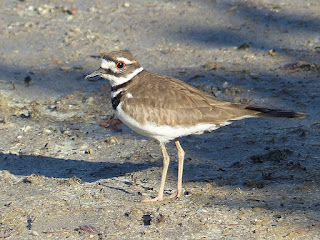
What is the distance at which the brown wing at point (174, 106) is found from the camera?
20.2ft

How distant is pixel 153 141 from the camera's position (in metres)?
7.82

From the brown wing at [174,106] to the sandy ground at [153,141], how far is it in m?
0.78

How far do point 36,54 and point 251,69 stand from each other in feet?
13.0

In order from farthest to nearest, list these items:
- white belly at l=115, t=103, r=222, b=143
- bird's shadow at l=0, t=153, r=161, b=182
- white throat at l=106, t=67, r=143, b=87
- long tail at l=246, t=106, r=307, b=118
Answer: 1. bird's shadow at l=0, t=153, r=161, b=182
2. white throat at l=106, t=67, r=143, b=87
3. white belly at l=115, t=103, r=222, b=143
4. long tail at l=246, t=106, r=307, b=118

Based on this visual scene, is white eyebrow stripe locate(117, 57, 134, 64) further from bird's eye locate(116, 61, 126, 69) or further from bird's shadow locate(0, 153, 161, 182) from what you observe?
bird's shadow locate(0, 153, 161, 182)

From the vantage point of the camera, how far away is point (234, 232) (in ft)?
17.5

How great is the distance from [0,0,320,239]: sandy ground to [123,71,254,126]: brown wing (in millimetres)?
778

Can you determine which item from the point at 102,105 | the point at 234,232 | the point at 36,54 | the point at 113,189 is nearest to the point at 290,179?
the point at 234,232

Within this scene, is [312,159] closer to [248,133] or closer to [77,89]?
[248,133]

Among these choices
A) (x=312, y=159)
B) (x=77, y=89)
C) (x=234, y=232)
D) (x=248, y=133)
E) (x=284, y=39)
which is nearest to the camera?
(x=234, y=232)

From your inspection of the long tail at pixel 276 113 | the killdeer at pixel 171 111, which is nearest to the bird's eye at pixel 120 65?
the killdeer at pixel 171 111

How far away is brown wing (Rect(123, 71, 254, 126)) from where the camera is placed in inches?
243

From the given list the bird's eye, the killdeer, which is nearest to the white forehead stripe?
the bird's eye

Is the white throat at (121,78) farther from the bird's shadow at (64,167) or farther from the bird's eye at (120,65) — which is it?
the bird's shadow at (64,167)
